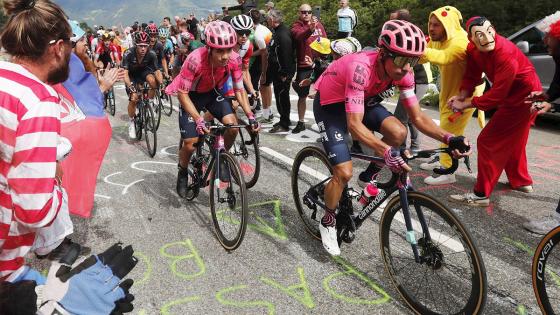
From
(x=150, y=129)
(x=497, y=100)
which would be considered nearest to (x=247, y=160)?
(x=150, y=129)

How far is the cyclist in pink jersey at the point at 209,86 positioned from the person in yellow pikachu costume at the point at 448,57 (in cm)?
230

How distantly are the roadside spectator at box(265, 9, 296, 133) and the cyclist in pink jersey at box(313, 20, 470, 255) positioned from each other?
4.22 m

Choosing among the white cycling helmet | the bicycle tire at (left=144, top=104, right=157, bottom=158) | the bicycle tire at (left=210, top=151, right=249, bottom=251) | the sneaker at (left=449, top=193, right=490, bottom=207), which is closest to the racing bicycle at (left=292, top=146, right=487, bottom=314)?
the bicycle tire at (left=210, top=151, right=249, bottom=251)

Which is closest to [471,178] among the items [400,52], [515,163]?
[515,163]

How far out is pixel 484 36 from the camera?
4266mm

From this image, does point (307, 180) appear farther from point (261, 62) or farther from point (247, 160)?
point (261, 62)

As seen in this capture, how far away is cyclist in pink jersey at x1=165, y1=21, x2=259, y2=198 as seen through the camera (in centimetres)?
421

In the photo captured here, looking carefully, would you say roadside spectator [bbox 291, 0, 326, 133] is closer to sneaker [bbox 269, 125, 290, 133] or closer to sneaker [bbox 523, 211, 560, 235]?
sneaker [bbox 269, 125, 290, 133]

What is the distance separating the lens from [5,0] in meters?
3.08

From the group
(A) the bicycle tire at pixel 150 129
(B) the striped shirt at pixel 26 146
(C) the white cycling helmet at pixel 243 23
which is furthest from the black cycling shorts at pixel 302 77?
(B) the striped shirt at pixel 26 146

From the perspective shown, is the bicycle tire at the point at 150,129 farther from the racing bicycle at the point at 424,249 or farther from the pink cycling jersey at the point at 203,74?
the racing bicycle at the point at 424,249

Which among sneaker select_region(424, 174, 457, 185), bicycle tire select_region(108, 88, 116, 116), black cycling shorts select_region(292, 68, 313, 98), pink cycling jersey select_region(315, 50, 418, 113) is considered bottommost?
bicycle tire select_region(108, 88, 116, 116)

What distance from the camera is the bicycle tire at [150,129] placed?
7.00 meters

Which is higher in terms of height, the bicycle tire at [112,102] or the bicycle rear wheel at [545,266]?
the bicycle rear wheel at [545,266]
